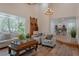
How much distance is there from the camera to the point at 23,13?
2145mm

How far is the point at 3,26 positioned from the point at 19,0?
567mm

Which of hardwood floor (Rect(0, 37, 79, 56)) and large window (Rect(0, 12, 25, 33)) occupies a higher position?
large window (Rect(0, 12, 25, 33))

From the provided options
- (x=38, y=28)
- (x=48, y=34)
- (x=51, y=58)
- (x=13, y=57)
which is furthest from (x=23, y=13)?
(x=51, y=58)

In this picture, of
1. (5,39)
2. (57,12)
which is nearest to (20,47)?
(5,39)

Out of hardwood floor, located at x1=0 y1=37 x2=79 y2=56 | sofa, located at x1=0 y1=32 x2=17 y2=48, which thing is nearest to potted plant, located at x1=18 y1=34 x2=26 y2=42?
sofa, located at x1=0 y1=32 x2=17 y2=48

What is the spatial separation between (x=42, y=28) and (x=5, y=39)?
707mm

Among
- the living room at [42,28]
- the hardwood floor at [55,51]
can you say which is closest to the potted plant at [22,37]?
the living room at [42,28]

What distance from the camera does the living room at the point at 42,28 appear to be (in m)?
2.12

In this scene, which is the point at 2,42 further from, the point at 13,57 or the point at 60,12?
the point at 60,12

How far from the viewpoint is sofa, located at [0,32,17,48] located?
2.09 metres

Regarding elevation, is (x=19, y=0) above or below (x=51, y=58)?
above

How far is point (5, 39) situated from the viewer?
6.90 feet

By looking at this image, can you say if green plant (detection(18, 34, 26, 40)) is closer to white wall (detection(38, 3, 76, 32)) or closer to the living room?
the living room

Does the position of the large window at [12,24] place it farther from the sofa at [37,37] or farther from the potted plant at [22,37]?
the sofa at [37,37]
